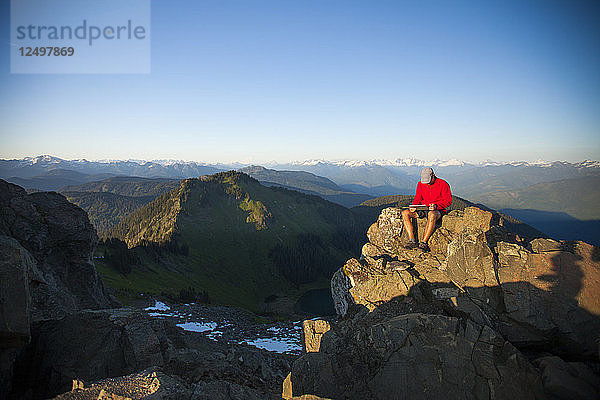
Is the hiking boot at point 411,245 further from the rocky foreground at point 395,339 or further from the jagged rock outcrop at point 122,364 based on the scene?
the jagged rock outcrop at point 122,364

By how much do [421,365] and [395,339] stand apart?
3.85 ft

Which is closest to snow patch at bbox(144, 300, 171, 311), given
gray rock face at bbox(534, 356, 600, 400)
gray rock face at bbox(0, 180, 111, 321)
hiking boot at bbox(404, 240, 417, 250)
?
gray rock face at bbox(0, 180, 111, 321)

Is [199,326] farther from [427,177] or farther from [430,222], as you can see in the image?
[427,177]

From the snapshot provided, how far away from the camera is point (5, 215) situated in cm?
2209

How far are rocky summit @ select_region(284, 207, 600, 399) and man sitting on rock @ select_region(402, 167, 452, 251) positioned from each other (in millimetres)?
1196

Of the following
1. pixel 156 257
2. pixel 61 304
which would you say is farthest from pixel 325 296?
pixel 61 304

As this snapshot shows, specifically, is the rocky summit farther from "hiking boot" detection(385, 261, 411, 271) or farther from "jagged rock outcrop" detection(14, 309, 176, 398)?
"jagged rock outcrop" detection(14, 309, 176, 398)

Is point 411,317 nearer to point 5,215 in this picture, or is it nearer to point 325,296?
point 5,215

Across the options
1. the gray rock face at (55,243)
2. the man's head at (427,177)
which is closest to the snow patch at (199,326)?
the gray rock face at (55,243)

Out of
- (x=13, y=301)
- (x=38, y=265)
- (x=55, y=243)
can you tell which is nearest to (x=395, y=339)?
(x=13, y=301)

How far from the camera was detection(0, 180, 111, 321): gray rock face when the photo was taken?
20.0 metres

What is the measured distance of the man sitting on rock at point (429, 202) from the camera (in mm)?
17500

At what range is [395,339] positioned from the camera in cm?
1004

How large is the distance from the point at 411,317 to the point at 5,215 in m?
29.6
